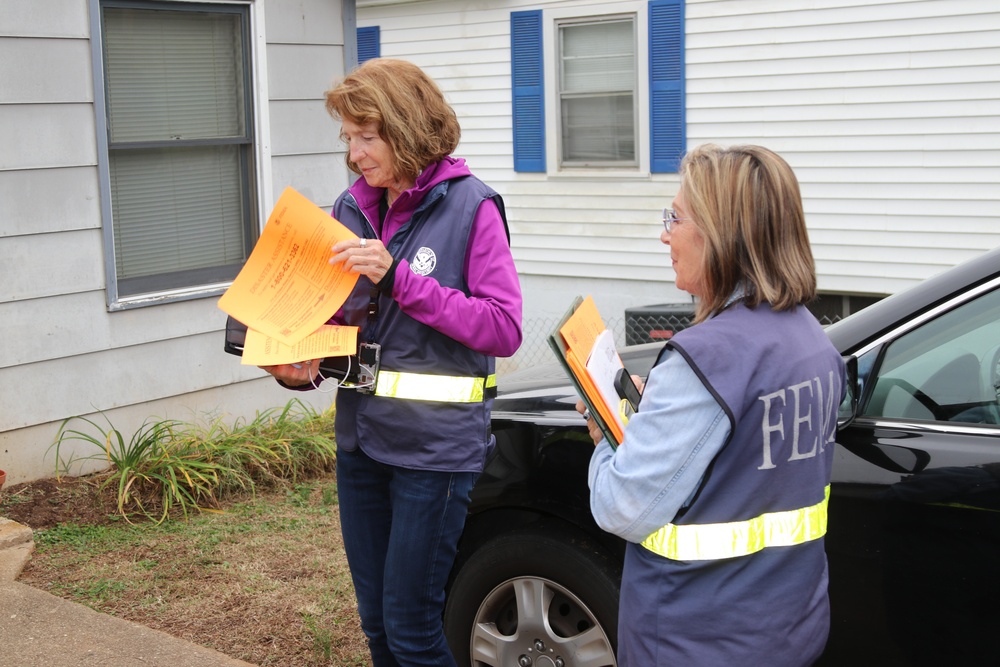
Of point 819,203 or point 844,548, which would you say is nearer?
point 844,548

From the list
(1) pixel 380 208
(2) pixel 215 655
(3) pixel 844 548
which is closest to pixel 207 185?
(2) pixel 215 655

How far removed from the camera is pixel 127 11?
6.12 m

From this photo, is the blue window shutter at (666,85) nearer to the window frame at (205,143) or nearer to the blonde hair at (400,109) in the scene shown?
the window frame at (205,143)

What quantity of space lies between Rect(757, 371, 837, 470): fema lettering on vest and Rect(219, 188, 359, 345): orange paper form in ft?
3.81

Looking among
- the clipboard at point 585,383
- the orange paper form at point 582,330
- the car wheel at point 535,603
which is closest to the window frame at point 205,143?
the car wheel at point 535,603

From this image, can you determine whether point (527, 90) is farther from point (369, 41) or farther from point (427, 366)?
point (427, 366)

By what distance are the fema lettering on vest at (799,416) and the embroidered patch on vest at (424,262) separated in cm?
108

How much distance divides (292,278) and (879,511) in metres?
1.57

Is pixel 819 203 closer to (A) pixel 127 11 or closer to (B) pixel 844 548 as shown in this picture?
(A) pixel 127 11

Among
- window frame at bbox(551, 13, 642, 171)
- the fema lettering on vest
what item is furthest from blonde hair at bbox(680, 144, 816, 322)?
window frame at bbox(551, 13, 642, 171)

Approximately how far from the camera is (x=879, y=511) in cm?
285

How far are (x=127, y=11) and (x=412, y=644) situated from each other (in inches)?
173

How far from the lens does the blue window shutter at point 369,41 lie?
12961 millimetres

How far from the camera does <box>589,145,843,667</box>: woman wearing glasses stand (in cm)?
203
